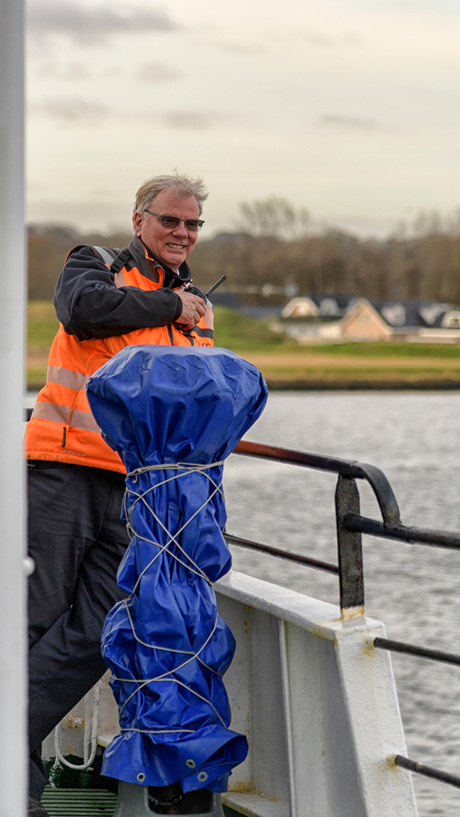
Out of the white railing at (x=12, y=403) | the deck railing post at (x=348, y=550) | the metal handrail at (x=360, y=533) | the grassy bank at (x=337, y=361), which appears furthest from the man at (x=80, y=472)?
the grassy bank at (x=337, y=361)

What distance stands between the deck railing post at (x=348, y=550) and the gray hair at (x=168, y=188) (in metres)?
0.89

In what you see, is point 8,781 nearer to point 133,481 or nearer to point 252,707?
point 133,481

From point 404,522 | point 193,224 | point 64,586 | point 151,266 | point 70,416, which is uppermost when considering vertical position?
point 193,224

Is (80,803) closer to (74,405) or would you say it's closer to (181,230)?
(74,405)

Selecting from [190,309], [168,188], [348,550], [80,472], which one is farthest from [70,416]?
[348,550]

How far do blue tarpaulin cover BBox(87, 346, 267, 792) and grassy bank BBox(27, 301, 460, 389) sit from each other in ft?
257

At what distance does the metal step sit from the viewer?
2.81m

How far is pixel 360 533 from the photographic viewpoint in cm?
227

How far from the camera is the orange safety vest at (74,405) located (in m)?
2.50

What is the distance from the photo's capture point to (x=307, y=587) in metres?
19.8

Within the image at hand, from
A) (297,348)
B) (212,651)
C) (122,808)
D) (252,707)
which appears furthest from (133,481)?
(297,348)

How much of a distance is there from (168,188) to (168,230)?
113 mm

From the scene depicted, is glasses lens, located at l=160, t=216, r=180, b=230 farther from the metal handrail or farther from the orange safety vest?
the metal handrail

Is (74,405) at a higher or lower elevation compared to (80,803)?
higher
